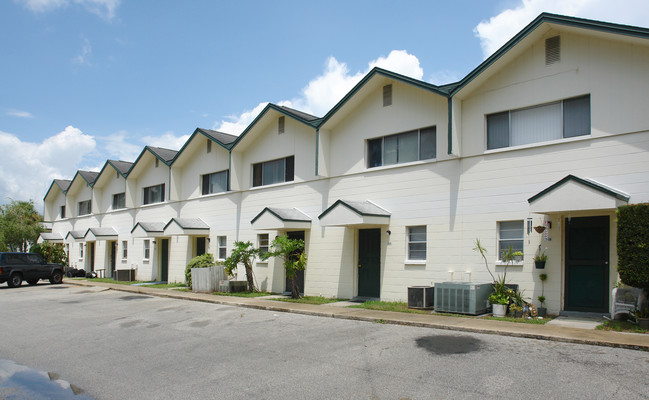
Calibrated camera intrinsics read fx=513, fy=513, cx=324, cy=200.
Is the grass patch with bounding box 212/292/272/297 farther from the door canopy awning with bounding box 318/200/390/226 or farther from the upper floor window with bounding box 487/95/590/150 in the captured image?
the upper floor window with bounding box 487/95/590/150

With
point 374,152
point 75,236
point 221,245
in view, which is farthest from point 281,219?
point 75,236

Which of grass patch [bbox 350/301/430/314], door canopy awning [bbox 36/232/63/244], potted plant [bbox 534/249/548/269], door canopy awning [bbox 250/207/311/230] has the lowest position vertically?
grass patch [bbox 350/301/430/314]

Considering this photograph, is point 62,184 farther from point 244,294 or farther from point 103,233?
point 244,294

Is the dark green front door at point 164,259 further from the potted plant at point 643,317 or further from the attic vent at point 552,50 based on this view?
the potted plant at point 643,317

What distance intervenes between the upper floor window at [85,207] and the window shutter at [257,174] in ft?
63.8

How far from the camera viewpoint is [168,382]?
765 cm

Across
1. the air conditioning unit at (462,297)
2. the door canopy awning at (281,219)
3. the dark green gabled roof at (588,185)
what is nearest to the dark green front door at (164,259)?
the door canopy awning at (281,219)

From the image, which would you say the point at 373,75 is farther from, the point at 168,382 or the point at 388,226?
the point at 168,382

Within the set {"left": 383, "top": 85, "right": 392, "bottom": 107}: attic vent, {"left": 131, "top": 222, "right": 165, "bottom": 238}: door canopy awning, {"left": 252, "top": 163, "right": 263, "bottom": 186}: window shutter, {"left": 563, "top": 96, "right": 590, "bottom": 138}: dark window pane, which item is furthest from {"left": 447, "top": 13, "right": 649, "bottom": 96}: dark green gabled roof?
{"left": 131, "top": 222, "right": 165, "bottom": 238}: door canopy awning

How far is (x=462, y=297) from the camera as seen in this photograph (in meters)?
12.8

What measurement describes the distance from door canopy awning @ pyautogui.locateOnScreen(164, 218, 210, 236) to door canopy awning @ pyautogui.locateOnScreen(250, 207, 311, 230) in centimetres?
526

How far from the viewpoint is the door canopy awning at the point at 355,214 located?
1525 centimetres

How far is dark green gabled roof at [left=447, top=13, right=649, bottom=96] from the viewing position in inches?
440

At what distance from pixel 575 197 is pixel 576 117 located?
237 centimetres
